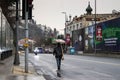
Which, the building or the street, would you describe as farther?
the building

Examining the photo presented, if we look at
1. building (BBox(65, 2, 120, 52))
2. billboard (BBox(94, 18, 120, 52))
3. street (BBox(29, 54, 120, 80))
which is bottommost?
street (BBox(29, 54, 120, 80))

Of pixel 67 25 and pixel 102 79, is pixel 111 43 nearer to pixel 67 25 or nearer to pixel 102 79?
pixel 102 79

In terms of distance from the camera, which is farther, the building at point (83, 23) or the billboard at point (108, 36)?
the building at point (83, 23)

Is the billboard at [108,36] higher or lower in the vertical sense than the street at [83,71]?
higher

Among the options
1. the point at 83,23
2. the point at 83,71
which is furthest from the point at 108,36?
the point at 83,23

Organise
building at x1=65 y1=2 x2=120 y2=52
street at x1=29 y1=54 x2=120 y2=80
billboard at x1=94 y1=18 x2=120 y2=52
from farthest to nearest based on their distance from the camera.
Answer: building at x1=65 y1=2 x2=120 y2=52 < billboard at x1=94 y1=18 x2=120 y2=52 < street at x1=29 y1=54 x2=120 y2=80

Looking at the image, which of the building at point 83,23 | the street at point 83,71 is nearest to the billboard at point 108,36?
the building at point 83,23

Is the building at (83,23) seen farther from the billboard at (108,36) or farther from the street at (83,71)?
the street at (83,71)

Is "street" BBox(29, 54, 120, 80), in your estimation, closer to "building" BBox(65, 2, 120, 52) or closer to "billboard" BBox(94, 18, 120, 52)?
"billboard" BBox(94, 18, 120, 52)

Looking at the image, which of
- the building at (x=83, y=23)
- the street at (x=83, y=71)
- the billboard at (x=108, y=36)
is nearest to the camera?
the street at (x=83, y=71)

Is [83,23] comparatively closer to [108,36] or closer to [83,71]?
[108,36]

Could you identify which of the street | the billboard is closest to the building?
the billboard

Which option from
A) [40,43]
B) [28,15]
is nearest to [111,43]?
[28,15]

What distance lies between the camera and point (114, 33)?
231 ft
